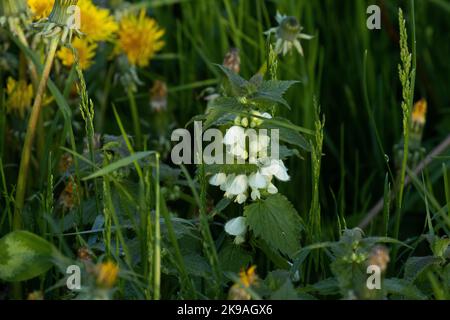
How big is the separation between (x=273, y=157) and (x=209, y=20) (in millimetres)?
1074

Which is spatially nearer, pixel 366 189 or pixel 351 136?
pixel 366 189

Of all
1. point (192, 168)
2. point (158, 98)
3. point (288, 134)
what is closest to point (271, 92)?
point (288, 134)

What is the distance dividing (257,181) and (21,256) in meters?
0.39

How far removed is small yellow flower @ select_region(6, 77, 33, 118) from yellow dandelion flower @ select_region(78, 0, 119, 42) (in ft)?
0.60

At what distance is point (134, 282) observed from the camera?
56.1 inches

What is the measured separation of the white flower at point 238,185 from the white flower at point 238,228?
0.06 metres

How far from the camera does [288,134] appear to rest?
1545mm

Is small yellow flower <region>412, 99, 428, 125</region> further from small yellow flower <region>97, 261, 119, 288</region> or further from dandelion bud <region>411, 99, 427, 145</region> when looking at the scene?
small yellow flower <region>97, 261, 119, 288</region>

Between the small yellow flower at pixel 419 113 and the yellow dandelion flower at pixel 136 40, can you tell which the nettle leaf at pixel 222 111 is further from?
the yellow dandelion flower at pixel 136 40

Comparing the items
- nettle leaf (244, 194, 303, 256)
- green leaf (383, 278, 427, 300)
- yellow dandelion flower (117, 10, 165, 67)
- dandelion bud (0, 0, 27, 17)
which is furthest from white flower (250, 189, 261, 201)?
yellow dandelion flower (117, 10, 165, 67)

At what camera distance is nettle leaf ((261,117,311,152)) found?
4.97 feet

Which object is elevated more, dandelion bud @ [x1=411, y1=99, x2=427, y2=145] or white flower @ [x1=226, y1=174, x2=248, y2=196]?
dandelion bud @ [x1=411, y1=99, x2=427, y2=145]

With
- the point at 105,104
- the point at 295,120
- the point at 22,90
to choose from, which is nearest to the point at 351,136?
the point at 295,120
